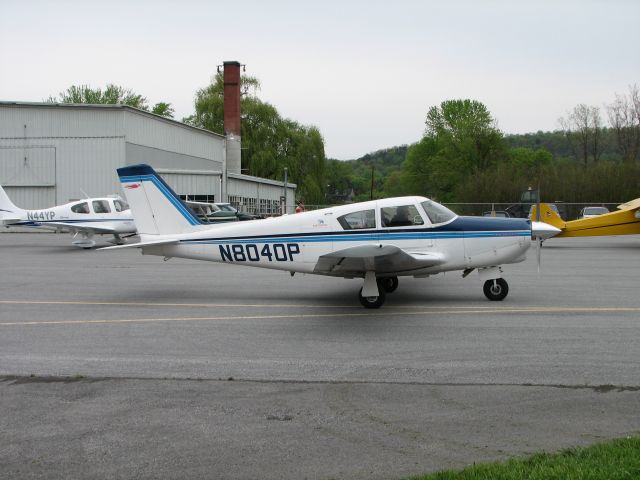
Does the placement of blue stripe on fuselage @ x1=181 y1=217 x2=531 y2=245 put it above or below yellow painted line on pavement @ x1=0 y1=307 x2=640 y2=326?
above

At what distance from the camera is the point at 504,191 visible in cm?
5416

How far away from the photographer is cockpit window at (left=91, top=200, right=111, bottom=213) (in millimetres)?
26281

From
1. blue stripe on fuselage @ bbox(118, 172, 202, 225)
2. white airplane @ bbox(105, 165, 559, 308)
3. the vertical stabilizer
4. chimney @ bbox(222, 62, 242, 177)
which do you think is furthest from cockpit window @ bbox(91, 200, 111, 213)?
chimney @ bbox(222, 62, 242, 177)

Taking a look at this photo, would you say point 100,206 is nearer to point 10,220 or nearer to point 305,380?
point 10,220

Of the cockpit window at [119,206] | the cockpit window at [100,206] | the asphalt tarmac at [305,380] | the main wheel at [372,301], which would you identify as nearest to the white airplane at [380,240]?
the main wheel at [372,301]

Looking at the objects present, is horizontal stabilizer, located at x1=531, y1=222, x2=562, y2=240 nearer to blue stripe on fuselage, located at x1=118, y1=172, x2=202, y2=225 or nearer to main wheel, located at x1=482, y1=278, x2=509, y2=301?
main wheel, located at x1=482, y1=278, x2=509, y2=301

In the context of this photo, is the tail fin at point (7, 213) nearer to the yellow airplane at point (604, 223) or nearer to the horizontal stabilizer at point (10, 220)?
the horizontal stabilizer at point (10, 220)

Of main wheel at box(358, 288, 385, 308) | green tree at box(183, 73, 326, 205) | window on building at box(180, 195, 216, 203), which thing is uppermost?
green tree at box(183, 73, 326, 205)

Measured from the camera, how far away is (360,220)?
12.3 meters

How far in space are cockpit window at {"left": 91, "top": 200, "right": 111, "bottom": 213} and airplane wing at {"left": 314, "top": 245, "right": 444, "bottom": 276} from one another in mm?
16376

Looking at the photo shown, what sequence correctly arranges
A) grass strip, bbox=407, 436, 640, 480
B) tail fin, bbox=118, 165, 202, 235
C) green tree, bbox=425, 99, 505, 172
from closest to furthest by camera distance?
1. grass strip, bbox=407, 436, 640, 480
2. tail fin, bbox=118, 165, 202, 235
3. green tree, bbox=425, 99, 505, 172

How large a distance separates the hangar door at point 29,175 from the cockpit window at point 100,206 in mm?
18865

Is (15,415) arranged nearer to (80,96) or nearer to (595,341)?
(595,341)

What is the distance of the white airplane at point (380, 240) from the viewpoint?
12.0 meters
